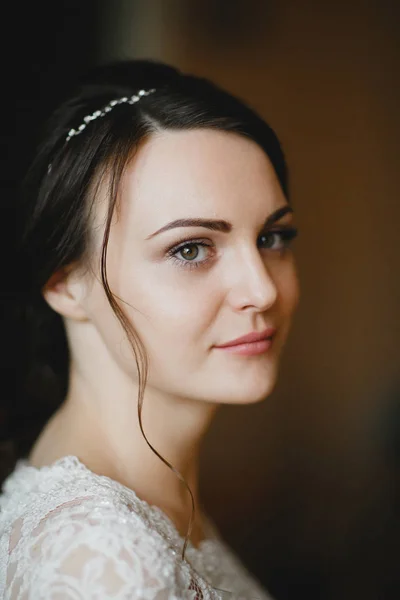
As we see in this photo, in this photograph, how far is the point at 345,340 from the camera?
3.05 metres

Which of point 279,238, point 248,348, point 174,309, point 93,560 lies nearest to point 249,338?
point 248,348

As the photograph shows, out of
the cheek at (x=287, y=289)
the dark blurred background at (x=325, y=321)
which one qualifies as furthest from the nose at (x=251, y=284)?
the dark blurred background at (x=325, y=321)

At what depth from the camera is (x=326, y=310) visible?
9.95ft

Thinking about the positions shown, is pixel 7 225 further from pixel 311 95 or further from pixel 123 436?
pixel 311 95

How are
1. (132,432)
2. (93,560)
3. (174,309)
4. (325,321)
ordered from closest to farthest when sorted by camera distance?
1. (93,560)
2. (174,309)
3. (132,432)
4. (325,321)

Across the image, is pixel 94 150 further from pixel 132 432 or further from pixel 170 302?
pixel 132 432

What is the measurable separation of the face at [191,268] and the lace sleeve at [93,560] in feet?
1.03

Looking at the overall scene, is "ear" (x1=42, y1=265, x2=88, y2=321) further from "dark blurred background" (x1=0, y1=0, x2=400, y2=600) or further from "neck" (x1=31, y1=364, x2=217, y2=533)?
"dark blurred background" (x1=0, y1=0, x2=400, y2=600)

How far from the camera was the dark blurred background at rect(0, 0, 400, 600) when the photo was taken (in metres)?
2.79

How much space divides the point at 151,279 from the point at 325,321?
2.06 metres

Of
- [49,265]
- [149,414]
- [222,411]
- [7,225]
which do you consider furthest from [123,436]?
[222,411]

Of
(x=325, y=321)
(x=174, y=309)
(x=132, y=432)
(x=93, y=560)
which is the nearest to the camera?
(x=93, y=560)

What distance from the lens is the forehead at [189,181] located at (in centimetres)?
110

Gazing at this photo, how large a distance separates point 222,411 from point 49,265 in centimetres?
184
